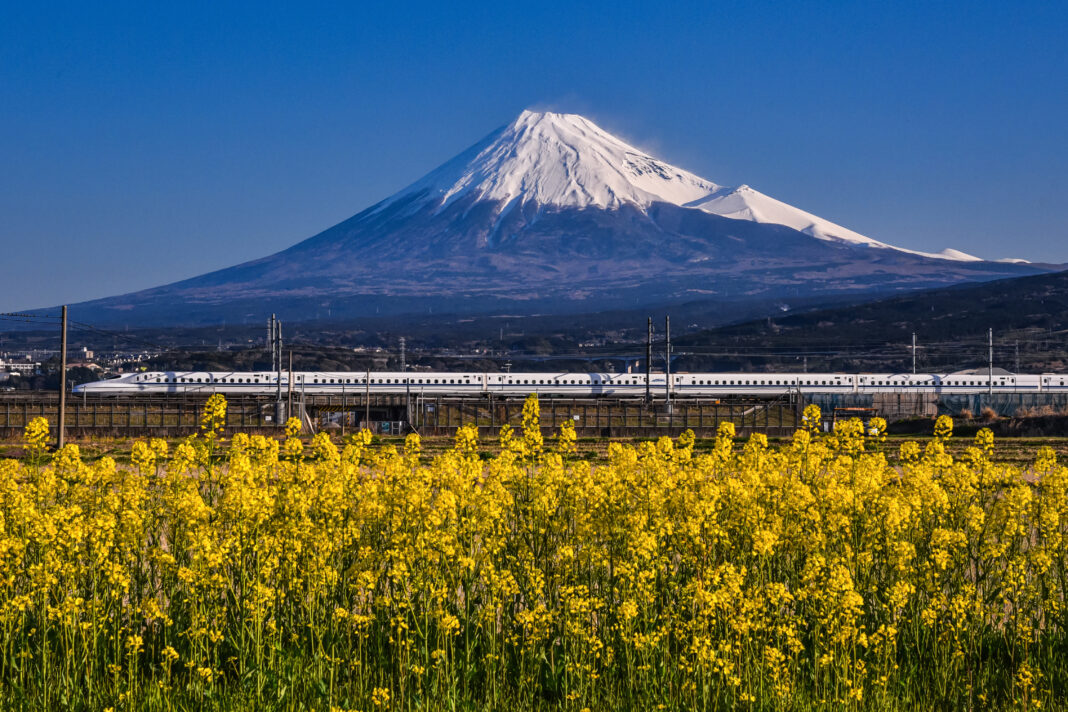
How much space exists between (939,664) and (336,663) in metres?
4.95

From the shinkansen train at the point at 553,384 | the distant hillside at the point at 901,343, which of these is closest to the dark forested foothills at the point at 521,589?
the shinkansen train at the point at 553,384

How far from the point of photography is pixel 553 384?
86438 mm

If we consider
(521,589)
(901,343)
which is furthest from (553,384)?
(901,343)

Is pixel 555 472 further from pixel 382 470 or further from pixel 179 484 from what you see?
pixel 179 484

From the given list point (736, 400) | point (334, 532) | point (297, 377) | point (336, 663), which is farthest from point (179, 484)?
point (297, 377)

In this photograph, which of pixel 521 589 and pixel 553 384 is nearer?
pixel 521 589

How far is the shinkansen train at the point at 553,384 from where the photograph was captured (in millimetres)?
81938

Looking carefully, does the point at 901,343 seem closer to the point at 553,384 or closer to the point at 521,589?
the point at 553,384

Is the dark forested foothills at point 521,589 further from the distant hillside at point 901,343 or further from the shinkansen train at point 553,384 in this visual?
the distant hillside at point 901,343

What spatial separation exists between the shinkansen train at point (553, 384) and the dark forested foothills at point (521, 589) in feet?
224

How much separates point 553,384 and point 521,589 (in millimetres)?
76290

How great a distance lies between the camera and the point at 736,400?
229 ft

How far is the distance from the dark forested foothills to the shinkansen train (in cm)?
6830

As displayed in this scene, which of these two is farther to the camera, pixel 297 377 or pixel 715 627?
pixel 297 377
